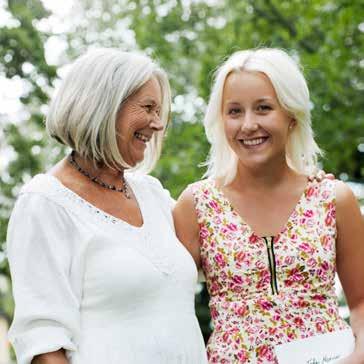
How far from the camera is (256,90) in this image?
3.33 metres

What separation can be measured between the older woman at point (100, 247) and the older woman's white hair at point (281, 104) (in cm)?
32

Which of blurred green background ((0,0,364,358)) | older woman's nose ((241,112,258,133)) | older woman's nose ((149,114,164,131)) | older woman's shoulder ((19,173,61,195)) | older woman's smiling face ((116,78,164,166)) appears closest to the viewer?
older woman's shoulder ((19,173,61,195))

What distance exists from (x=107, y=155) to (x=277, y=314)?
2.92ft

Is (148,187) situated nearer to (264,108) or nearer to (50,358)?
(264,108)

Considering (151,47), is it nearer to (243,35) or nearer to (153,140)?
(243,35)

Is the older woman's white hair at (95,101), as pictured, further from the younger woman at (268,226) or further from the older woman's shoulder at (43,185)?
the younger woman at (268,226)

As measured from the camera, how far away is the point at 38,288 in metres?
2.73

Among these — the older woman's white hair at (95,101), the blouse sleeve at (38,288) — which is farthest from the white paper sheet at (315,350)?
the older woman's white hair at (95,101)

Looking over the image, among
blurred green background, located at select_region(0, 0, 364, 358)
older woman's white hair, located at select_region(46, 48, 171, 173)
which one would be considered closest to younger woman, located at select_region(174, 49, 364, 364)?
older woman's white hair, located at select_region(46, 48, 171, 173)

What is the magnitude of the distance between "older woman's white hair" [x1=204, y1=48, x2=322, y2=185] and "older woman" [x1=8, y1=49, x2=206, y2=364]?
32 cm

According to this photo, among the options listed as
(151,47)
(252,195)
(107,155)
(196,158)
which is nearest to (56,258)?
(107,155)

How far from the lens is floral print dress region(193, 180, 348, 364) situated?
10.6 feet

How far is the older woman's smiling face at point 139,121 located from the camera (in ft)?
10.0

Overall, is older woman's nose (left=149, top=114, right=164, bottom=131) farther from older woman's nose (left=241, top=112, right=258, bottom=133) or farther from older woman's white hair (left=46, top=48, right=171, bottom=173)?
older woman's nose (left=241, top=112, right=258, bottom=133)
